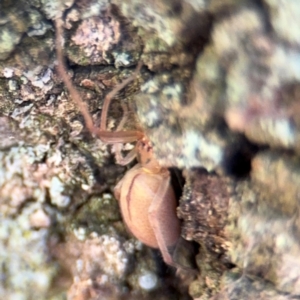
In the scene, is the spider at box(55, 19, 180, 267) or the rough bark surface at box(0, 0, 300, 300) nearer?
the rough bark surface at box(0, 0, 300, 300)

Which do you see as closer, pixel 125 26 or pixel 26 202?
pixel 125 26

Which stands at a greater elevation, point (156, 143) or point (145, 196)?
point (156, 143)

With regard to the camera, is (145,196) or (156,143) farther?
(145,196)

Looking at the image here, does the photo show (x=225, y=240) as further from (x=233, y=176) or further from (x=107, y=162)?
(x=107, y=162)

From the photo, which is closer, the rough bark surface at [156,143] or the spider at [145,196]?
the rough bark surface at [156,143]

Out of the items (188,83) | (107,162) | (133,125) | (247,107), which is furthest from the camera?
(107,162)

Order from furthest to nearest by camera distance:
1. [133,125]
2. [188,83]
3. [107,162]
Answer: [107,162] → [133,125] → [188,83]

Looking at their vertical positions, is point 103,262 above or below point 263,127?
below

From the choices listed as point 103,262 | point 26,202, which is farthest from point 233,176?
point 26,202
